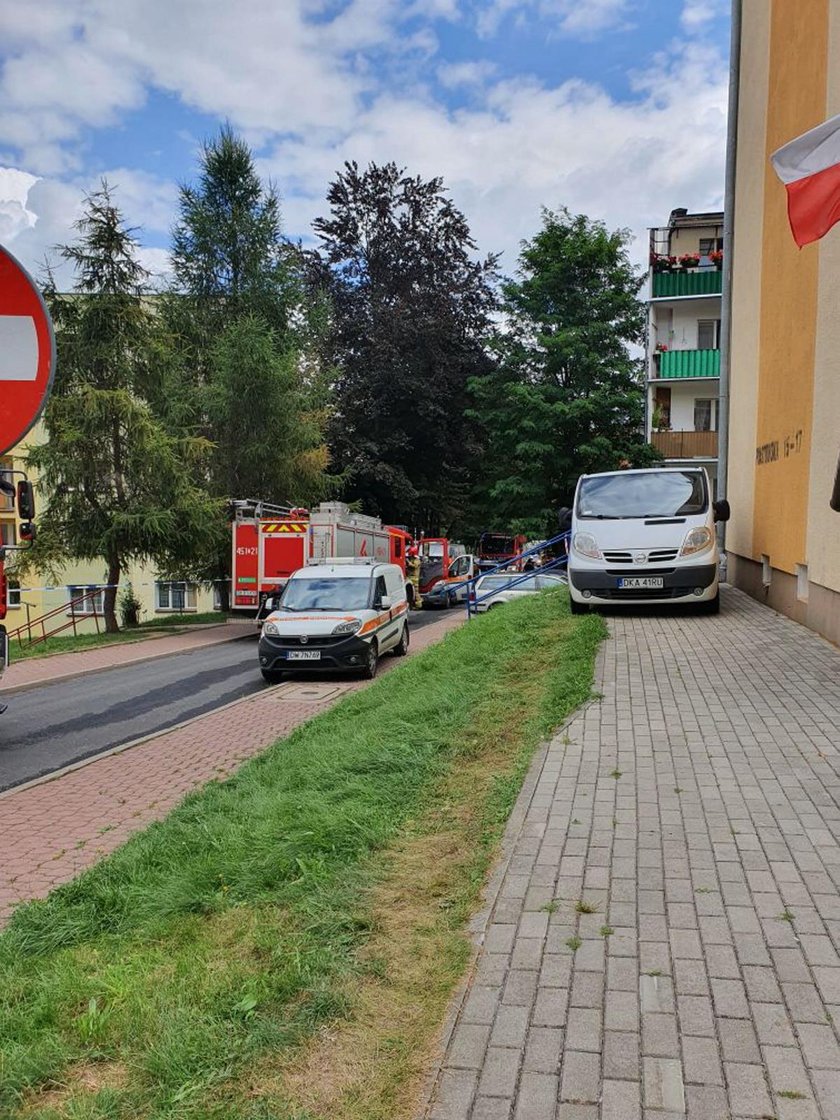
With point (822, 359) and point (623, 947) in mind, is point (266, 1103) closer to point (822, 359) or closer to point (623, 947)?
point (623, 947)

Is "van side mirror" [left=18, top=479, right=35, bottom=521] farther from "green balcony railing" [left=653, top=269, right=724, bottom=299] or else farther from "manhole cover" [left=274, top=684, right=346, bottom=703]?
"green balcony railing" [left=653, top=269, right=724, bottom=299]

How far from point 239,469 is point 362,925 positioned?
27.5 meters

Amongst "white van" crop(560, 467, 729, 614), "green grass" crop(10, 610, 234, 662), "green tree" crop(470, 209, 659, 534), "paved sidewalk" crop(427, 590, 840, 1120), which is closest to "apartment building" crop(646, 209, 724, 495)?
"green tree" crop(470, 209, 659, 534)

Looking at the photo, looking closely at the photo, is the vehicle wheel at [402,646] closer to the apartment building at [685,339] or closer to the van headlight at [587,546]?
the van headlight at [587,546]

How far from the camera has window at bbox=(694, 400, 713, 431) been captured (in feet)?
124

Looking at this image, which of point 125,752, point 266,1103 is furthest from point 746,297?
point 266,1103

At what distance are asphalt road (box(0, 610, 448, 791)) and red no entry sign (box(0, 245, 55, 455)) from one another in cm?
620

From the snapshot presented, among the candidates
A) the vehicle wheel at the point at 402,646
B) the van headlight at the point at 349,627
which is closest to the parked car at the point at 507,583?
the vehicle wheel at the point at 402,646

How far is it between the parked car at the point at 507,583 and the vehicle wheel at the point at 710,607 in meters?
7.47

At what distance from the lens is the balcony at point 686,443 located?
112ft

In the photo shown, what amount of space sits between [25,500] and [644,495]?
8.51 metres

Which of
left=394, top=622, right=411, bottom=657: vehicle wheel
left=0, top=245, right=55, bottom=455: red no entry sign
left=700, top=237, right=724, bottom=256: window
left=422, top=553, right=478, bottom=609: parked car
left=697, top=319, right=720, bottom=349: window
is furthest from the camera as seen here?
left=700, top=237, right=724, bottom=256: window

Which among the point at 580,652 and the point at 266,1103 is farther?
the point at 580,652

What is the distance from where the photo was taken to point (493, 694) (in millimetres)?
7574
